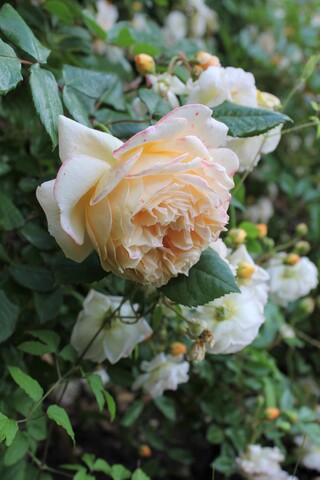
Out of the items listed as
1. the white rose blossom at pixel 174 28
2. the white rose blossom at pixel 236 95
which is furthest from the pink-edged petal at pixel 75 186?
the white rose blossom at pixel 174 28

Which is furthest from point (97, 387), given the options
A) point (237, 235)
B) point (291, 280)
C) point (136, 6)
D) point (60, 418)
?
point (136, 6)

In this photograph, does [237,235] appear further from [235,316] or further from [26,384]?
[26,384]

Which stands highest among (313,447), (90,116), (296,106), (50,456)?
(90,116)

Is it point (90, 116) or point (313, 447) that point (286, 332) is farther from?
point (90, 116)

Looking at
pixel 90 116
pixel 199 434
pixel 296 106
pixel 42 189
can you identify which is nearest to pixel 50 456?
pixel 199 434

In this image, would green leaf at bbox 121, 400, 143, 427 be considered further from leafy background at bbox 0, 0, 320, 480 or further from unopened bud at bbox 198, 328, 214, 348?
unopened bud at bbox 198, 328, 214, 348

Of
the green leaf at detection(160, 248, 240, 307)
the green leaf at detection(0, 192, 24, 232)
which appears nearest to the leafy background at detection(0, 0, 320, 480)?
the green leaf at detection(0, 192, 24, 232)
